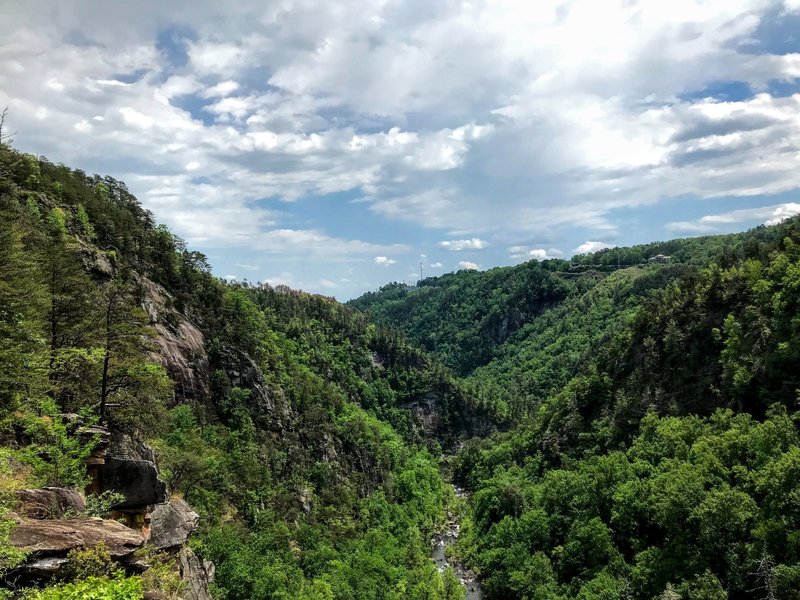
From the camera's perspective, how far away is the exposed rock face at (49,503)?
19.1m

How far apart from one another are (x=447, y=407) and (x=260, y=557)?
13224 centimetres

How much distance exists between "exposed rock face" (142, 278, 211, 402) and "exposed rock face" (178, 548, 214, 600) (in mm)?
34752

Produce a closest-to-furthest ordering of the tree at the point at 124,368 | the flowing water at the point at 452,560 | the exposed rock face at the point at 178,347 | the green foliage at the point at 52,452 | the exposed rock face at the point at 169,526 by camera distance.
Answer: the green foliage at the point at 52,452 → the exposed rock face at the point at 169,526 → the tree at the point at 124,368 → the exposed rock face at the point at 178,347 → the flowing water at the point at 452,560

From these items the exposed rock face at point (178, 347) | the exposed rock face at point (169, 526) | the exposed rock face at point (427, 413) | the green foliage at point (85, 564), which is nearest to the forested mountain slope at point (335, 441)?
the green foliage at point (85, 564)

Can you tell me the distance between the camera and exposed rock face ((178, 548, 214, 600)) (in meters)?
30.5

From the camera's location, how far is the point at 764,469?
54844 mm

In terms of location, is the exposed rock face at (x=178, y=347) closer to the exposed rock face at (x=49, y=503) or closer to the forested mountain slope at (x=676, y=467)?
the exposed rock face at (x=49, y=503)

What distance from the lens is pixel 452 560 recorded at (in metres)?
97.4

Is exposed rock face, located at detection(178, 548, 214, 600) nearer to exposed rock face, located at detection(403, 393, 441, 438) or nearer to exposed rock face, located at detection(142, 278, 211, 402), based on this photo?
exposed rock face, located at detection(142, 278, 211, 402)

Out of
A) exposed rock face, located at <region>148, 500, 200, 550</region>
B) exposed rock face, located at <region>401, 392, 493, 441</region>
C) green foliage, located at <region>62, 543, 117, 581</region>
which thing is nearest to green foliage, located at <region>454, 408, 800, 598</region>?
exposed rock face, located at <region>148, 500, 200, 550</region>

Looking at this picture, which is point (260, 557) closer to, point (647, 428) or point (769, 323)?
point (647, 428)

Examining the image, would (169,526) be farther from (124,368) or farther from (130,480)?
(124,368)

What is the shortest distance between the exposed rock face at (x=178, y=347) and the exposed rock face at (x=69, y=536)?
4969cm

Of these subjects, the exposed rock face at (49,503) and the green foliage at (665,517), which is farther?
the green foliage at (665,517)
